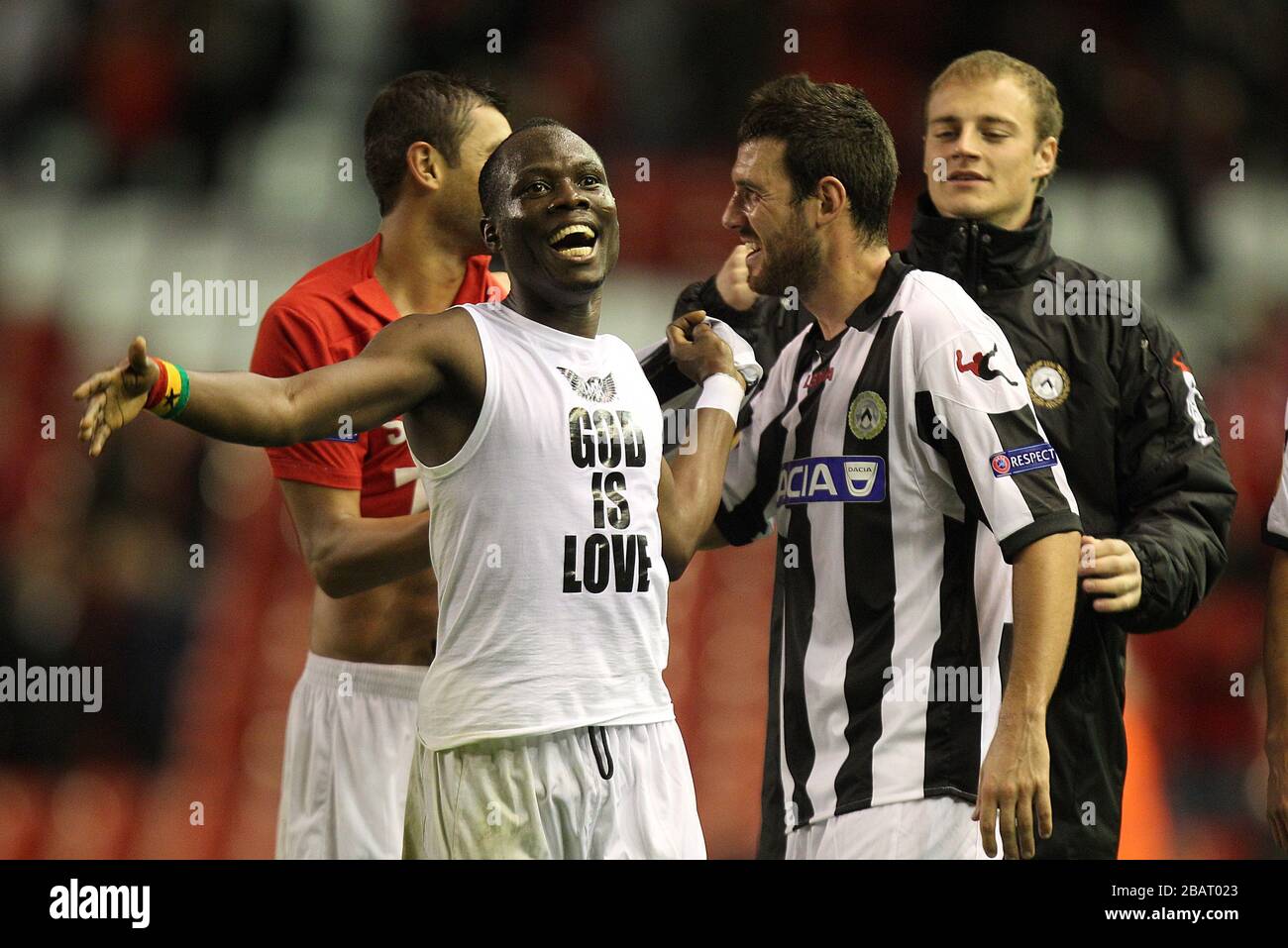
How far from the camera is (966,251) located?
297cm

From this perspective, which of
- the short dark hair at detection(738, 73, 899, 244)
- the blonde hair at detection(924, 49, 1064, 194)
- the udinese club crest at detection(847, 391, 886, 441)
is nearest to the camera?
the udinese club crest at detection(847, 391, 886, 441)

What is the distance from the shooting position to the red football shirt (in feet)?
9.49

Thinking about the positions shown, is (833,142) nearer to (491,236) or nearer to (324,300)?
(491,236)

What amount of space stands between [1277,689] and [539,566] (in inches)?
60.8

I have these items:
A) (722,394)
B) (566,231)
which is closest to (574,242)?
(566,231)

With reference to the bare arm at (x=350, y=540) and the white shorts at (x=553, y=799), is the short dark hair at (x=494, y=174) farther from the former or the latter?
the white shorts at (x=553, y=799)

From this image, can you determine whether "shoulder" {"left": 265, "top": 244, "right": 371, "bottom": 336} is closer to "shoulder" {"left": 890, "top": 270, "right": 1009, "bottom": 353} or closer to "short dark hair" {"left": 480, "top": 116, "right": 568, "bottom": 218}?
"short dark hair" {"left": 480, "top": 116, "right": 568, "bottom": 218}

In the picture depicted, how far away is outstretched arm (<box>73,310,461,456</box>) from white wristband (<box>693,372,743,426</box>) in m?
0.54

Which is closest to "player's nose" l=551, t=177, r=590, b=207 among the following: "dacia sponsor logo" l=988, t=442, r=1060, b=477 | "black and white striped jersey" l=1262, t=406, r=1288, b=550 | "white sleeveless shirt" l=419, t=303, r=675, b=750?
"white sleeveless shirt" l=419, t=303, r=675, b=750

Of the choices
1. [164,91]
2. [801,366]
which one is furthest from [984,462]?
[164,91]

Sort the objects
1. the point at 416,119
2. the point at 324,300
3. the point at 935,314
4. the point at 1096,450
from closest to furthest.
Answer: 1. the point at 935,314
2. the point at 1096,450
3. the point at 324,300
4. the point at 416,119

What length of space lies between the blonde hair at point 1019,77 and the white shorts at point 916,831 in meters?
1.42

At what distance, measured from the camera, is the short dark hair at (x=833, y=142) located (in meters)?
2.72

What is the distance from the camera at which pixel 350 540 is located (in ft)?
9.05
